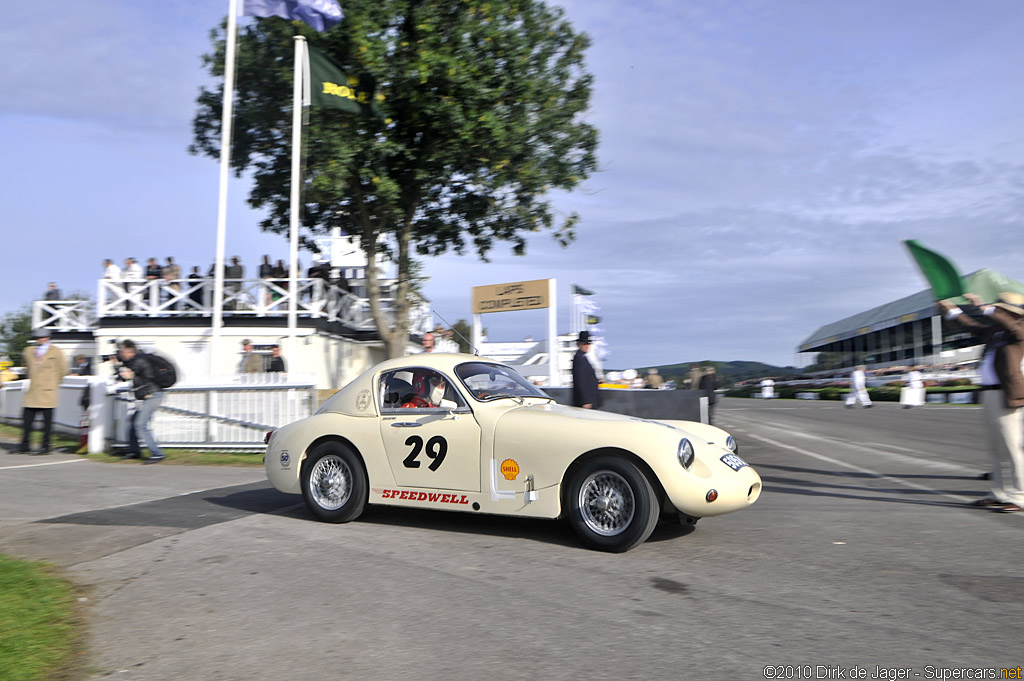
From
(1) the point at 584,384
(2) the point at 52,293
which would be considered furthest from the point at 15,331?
(1) the point at 584,384

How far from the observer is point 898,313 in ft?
176

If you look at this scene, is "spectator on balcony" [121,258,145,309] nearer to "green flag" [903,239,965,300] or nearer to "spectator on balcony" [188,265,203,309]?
"spectator on balcony" [188,265,203,309]

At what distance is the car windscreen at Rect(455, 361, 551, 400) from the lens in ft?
22.1

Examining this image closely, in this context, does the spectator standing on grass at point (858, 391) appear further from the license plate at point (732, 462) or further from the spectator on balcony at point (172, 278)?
the license plate at point (732, 462)

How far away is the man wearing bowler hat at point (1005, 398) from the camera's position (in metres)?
7.27

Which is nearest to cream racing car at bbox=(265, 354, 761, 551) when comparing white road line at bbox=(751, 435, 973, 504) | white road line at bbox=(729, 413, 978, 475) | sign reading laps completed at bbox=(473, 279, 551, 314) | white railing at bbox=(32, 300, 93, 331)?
white road line at bbox=(751, 435, 973, 504)

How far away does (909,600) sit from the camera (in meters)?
4.44

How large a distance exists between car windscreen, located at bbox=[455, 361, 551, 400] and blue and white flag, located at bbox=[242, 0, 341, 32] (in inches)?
472

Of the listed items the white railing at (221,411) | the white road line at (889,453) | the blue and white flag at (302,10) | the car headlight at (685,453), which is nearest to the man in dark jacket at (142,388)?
the white railing at (221,411)

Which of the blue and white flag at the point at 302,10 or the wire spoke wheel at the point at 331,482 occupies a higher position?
the blue and white flag at the point at 302,10

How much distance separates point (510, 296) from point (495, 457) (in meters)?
15.9

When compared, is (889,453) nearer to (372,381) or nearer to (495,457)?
(495,457)

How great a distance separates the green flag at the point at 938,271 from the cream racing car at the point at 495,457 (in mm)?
3588

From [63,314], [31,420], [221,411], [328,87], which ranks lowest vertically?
[31,420]
